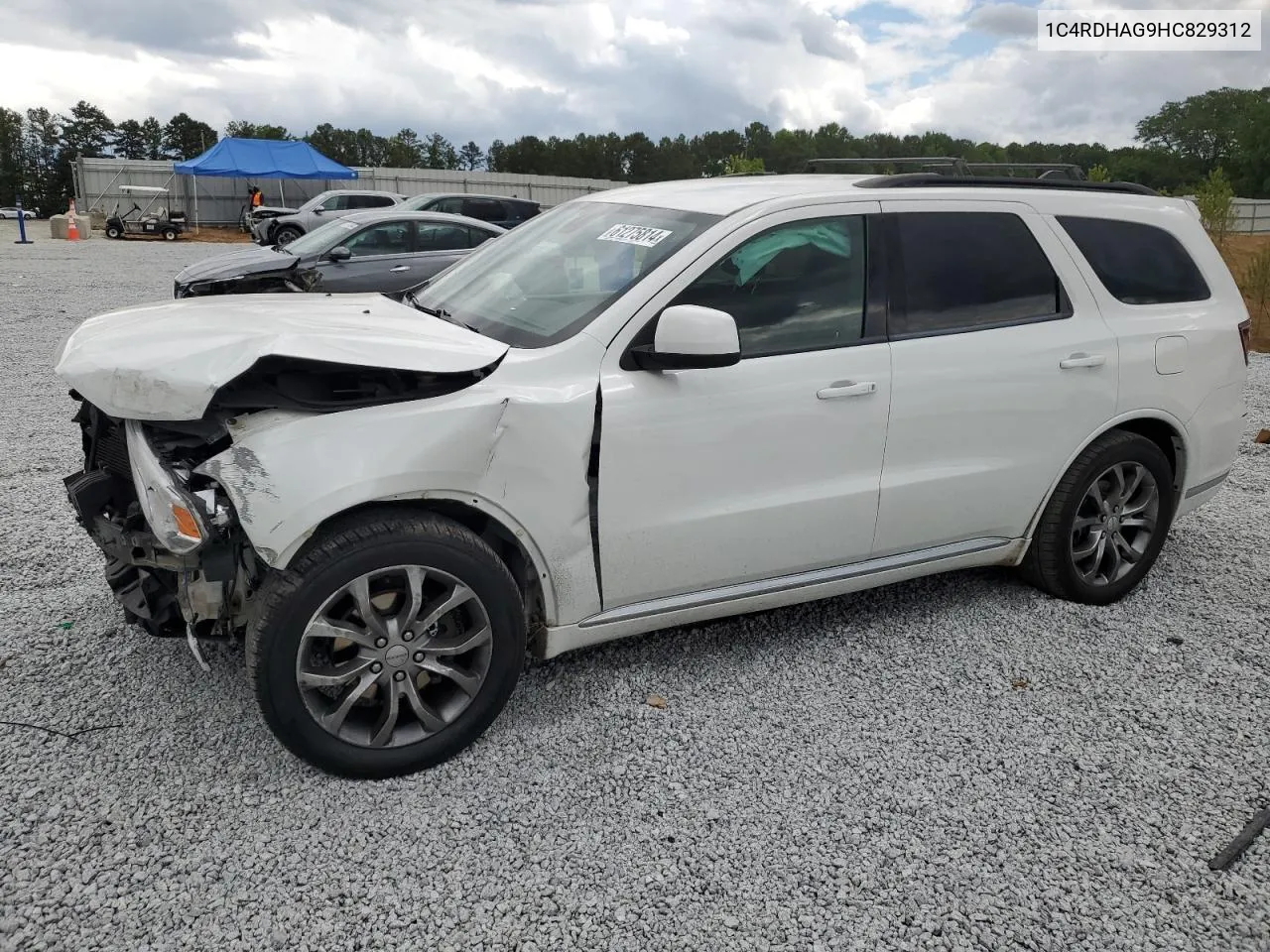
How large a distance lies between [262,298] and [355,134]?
315ft

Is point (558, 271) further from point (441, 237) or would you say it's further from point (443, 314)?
point (441, 237)

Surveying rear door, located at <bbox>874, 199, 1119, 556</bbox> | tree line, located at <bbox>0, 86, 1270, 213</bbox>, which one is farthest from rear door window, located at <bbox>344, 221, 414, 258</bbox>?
tree line, located at <bbox>0, 86, 1270, 213</bbox>

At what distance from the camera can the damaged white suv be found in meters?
2.84

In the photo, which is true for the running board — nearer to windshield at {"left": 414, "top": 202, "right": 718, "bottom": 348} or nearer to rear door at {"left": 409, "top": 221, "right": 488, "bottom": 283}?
windshield at {"left": 414, "top": 202, "right": 718, "bottom": 348}

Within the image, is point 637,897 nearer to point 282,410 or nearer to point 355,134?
point 282,410

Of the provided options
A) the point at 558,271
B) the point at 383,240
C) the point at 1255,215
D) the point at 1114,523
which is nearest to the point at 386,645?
the point at 558,271

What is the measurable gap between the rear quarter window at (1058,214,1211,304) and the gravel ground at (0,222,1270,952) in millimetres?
1454

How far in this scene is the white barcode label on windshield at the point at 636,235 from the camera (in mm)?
3504

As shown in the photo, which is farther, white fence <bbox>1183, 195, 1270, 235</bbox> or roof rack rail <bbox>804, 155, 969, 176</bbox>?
white fence <bbox>1183, 195, 1270, 235</bbox>

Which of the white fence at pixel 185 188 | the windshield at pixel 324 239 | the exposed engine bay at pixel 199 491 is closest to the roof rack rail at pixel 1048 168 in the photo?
the exposed engine bay at pixel 199 491

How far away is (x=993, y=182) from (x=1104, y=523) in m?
1.60

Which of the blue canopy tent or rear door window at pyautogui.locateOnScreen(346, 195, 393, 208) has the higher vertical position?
the blue canopy tent

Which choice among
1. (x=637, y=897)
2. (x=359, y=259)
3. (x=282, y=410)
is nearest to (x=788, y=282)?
(x=282, y=410)

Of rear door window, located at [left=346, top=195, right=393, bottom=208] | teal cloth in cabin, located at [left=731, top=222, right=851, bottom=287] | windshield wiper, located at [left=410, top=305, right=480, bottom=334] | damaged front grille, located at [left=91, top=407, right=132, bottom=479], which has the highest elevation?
A: rear door window, located at [left=346, top=195, right=393, bottom=208]
